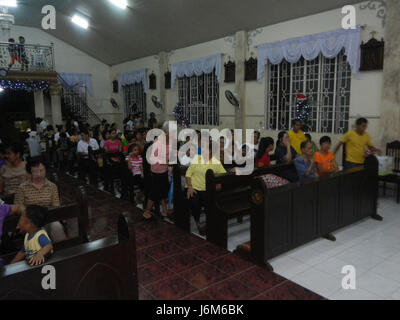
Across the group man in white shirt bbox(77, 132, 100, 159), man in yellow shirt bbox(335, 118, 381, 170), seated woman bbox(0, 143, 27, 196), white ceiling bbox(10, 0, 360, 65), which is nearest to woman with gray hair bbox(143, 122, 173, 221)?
seated woman bbox(0, 143, 27, 196)

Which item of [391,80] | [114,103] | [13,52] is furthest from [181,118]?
[391,80]

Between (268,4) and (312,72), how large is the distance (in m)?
2.07

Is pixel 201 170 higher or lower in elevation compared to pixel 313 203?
higher

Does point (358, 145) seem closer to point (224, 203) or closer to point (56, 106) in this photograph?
point (224, 203)

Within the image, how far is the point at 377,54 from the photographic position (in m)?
7.03

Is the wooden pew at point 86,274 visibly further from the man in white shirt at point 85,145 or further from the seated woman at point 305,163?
the man in white shirt at point 85,145

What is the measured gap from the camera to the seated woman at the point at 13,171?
174 inches

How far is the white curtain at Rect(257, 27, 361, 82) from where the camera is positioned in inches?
290

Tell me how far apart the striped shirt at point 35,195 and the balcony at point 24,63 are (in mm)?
10610

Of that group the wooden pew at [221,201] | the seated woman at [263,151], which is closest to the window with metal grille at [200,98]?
the seated woman at [263,151]
